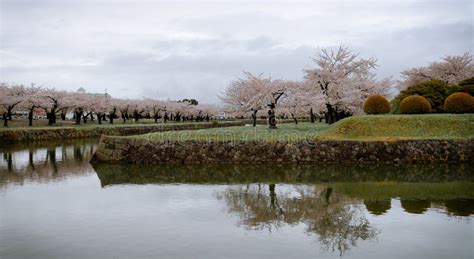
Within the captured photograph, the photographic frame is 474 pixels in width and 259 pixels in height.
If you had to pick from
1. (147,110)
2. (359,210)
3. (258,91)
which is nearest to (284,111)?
(258,91)

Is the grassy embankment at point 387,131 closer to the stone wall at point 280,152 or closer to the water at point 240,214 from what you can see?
the stone wall at point 280,152

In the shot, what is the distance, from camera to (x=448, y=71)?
3791cm

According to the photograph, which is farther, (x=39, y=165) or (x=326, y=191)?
(x=39, y=165)

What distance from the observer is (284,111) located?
2717 cm

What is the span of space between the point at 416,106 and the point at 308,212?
1497 cm

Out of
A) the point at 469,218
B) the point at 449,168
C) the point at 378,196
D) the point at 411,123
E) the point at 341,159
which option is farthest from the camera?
the point at 411,123

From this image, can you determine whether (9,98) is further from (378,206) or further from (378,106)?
(378,206)

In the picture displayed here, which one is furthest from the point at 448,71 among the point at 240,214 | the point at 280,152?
the point at 240,214

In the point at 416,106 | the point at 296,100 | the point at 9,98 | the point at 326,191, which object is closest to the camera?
the point at 326,191

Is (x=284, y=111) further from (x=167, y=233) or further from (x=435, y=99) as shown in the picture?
(x=167, y=233)

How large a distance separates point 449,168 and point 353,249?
10897 millimetres

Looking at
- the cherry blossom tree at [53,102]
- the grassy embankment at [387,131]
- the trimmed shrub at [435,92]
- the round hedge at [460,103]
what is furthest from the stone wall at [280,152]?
the cherry blossom tree at [53,102]

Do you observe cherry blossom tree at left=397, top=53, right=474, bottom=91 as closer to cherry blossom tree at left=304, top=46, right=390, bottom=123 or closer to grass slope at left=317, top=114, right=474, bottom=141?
cherry blossom tree at left=304, top=46, right=390, bottom=123

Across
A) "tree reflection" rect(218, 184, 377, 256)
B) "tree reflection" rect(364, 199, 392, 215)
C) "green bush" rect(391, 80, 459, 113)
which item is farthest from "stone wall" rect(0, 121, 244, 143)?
"tree reflection" rect(364, 199, 392, 215)
